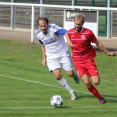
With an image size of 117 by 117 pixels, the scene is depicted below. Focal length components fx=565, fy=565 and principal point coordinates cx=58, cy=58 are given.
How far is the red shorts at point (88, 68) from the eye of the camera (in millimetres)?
12211

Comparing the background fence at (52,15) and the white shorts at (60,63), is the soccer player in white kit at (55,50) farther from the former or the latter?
the background fence at (52,15)

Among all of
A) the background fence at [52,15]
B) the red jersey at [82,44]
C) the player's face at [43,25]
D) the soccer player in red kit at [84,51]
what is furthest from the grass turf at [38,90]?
the background fence at [52,15]

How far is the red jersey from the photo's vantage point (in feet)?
39.7

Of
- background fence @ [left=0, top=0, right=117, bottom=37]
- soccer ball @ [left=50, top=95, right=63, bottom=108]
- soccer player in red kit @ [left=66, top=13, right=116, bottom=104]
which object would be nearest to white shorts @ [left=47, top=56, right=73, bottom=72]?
soccer player in red kit @ [left=66, top=13, right=116, bottom=104]

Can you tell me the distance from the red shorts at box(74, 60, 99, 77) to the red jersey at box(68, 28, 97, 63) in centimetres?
9

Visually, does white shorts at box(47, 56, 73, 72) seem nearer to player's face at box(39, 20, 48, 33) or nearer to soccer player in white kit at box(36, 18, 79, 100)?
soccer player in white kit at box(36, 18, 79, 100)

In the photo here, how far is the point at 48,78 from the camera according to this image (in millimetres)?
16547

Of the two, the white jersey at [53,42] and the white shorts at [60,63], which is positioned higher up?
the white jersey at [53,42]

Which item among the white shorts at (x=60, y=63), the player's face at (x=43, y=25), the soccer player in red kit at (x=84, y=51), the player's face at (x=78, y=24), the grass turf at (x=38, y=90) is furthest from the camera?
the white shorts at (x=60, y=63)

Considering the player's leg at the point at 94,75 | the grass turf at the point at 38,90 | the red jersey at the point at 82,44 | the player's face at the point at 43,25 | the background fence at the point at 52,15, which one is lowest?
the grass turf at the point at 38,90

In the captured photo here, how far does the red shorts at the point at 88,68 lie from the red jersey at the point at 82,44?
0.09 m

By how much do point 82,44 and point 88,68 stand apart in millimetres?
543

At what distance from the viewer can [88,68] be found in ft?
40.2

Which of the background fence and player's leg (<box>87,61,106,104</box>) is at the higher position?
the background fence
